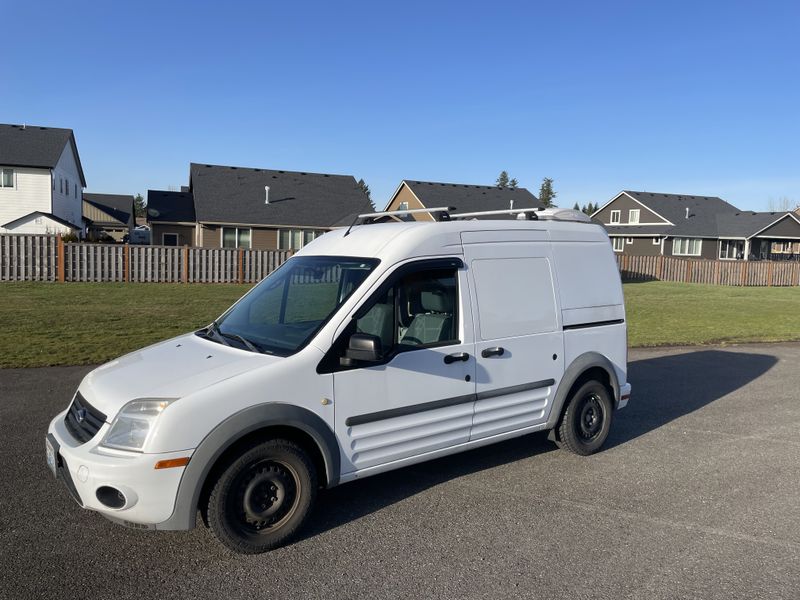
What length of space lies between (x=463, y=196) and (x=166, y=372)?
45.7 m

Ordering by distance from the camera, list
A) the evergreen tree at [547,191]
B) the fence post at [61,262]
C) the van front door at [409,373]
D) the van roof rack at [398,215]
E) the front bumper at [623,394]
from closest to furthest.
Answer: the van front door at [409,373] → the van roof rack at [398,215] → the front bumper at [623,394] → the fence post at [61,262] → the evergreen tree at [547,191]

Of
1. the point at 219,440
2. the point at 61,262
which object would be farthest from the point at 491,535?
the point at 61,262

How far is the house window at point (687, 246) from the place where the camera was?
5541 cm

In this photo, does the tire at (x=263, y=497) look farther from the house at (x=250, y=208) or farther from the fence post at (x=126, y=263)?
the house at (x=250, y=208)

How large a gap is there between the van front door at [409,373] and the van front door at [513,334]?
0.48 feet

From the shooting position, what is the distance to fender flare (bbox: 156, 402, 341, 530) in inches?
151

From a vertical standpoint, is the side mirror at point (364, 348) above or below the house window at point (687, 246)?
below

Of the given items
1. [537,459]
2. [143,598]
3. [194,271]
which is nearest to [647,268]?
[194,271]

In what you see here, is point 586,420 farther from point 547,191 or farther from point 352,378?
point 547,191

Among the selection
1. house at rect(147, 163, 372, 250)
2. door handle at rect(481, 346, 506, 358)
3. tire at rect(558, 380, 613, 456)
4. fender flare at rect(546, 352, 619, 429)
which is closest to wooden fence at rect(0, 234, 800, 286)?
house at rect(147, 163, 372, 250)

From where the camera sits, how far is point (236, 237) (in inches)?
1543

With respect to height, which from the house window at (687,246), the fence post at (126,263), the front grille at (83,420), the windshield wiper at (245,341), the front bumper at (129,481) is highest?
the house window at (687,246)

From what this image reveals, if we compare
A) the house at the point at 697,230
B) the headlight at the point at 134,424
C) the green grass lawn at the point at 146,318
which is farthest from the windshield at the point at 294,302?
the house at the point at 697,230

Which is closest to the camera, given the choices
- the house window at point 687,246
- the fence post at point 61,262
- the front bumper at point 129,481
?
the front bumper at point 129,481
